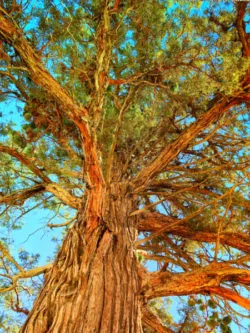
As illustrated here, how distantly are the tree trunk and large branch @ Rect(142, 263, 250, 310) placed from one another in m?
0.17

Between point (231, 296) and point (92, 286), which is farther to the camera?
point (231, 296)

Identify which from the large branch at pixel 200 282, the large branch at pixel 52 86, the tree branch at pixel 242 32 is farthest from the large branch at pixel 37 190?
the tree branch at pixel 242 32

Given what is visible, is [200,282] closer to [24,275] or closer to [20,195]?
[24,275]

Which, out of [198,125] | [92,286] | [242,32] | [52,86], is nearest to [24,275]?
[92,286]

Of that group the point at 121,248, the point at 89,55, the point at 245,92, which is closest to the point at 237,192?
the point at 245,92

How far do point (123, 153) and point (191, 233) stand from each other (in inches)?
58.1

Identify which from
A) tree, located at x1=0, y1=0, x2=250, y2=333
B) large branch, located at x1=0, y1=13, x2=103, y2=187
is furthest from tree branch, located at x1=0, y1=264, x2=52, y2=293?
large branch, located at x1=0, y1=13, x2=103, y2=187

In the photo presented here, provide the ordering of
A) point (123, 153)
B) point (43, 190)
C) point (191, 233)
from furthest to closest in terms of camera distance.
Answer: point (123, 153)
point (191, 233)
point (43, 190)

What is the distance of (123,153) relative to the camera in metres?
4.36

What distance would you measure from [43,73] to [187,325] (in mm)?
3010

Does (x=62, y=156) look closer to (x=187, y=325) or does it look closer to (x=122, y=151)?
(x=122, y=151)

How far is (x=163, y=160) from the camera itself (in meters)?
3.37

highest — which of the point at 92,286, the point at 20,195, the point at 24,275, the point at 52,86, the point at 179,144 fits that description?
the point at 179,144

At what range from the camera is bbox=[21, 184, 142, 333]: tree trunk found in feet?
5.26
